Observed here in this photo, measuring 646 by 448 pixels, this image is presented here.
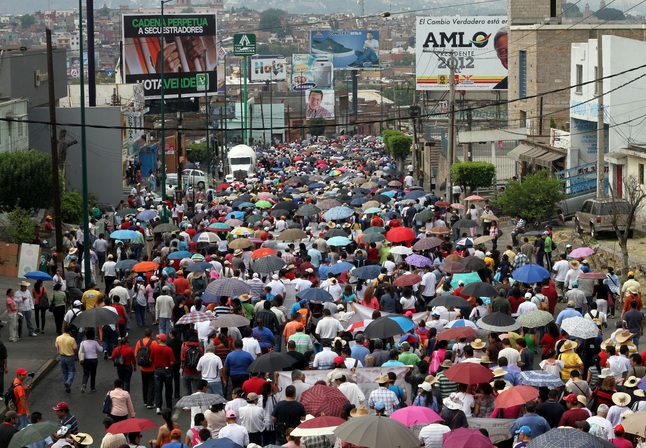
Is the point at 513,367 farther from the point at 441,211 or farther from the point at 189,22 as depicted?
the point at 189,22

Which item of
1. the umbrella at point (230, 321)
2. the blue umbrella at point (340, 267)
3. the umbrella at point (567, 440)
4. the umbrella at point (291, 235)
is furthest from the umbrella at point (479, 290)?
the umbrella at point (567, 440)

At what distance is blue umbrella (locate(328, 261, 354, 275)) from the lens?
1057 inches

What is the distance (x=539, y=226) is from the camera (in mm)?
41562

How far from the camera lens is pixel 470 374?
634 inches

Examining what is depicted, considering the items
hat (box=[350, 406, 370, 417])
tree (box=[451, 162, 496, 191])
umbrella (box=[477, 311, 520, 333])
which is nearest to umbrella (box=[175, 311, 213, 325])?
umbrella (box=[477, 311, 520, 333])

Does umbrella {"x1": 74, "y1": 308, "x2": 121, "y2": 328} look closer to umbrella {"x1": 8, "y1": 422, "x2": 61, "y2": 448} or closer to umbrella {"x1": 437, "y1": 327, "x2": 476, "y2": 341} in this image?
umbrella {"x1": 437, "y1": 327, "x2": 476, "y2": 341}

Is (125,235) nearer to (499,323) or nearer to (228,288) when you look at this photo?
(228,288)

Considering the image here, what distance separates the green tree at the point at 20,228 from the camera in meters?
36.4

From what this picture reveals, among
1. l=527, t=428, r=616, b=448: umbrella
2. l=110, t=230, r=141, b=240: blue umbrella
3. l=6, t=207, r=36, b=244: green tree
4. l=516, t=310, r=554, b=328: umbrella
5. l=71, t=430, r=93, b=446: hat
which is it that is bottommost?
l=6, t=207, r=36, b=244: green tree

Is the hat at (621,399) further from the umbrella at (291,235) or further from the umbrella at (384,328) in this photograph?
the umbrella at (291,235)

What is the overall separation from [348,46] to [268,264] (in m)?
141

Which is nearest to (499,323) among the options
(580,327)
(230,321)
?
(580,327)

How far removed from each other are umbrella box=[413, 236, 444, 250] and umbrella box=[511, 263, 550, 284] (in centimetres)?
473

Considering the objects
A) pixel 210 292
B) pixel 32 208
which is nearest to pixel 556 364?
pixel 210 292
